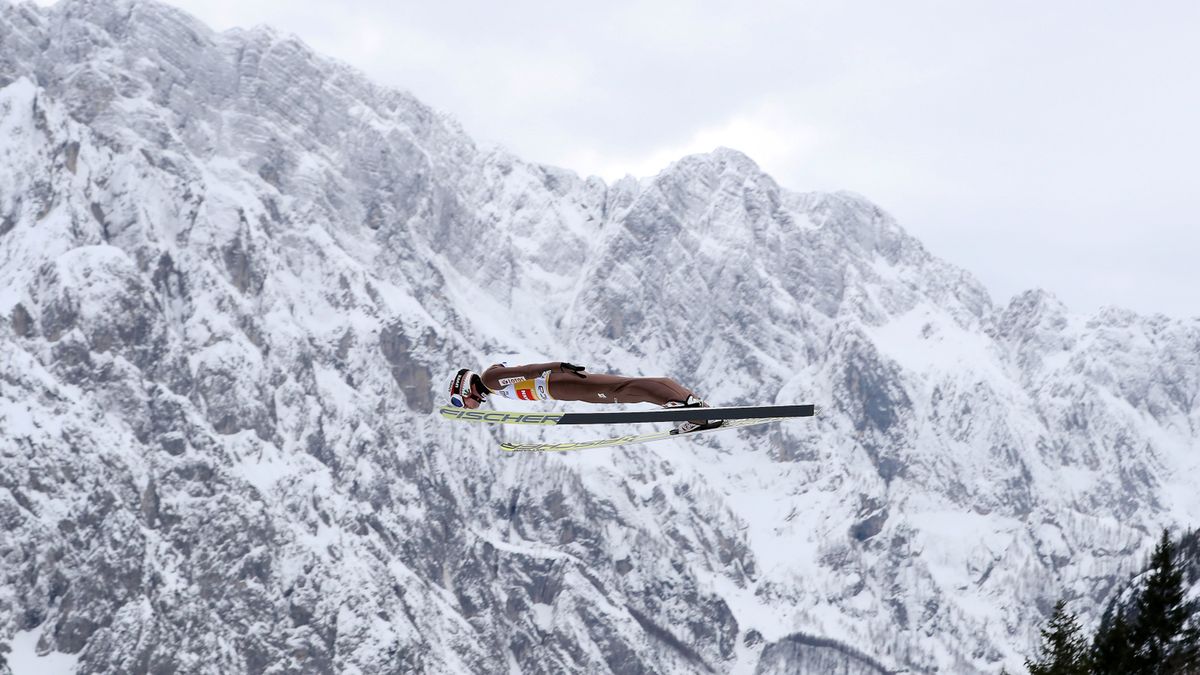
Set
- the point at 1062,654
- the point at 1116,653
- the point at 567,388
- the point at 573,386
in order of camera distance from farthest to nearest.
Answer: the point at 1062,654 < the point at 1116,653 < the point at 567,388 < the point at 573,386

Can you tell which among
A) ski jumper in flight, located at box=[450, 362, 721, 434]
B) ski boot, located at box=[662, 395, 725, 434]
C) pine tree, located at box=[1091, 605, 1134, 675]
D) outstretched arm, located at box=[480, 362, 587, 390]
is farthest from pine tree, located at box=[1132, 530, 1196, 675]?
outstretched arm, located at box=[480, 362, 587, 390]

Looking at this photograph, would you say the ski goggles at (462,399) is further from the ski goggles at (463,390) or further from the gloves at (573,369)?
the gloves at (573,369)

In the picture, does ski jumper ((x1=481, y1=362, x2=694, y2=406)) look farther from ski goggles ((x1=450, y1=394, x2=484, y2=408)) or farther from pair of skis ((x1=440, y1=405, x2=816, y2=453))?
ski goggles ((x1=450, y1=394, x2=484, y2=408))

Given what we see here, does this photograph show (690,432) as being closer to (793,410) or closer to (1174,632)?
(793,410)

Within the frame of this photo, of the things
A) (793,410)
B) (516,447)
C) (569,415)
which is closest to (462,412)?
(516,447)

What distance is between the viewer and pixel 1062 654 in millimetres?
54125

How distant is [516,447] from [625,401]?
7.43 meters

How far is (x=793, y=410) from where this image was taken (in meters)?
40.9

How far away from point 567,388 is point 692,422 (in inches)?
193

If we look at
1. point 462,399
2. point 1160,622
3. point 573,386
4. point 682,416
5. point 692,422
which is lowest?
point 462,399

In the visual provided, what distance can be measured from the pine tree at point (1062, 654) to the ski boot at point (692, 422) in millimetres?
15042

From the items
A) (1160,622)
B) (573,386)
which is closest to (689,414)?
(573,386)

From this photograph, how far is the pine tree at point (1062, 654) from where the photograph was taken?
50.7 metres

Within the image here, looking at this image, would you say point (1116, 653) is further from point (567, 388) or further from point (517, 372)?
point (517, 372)
